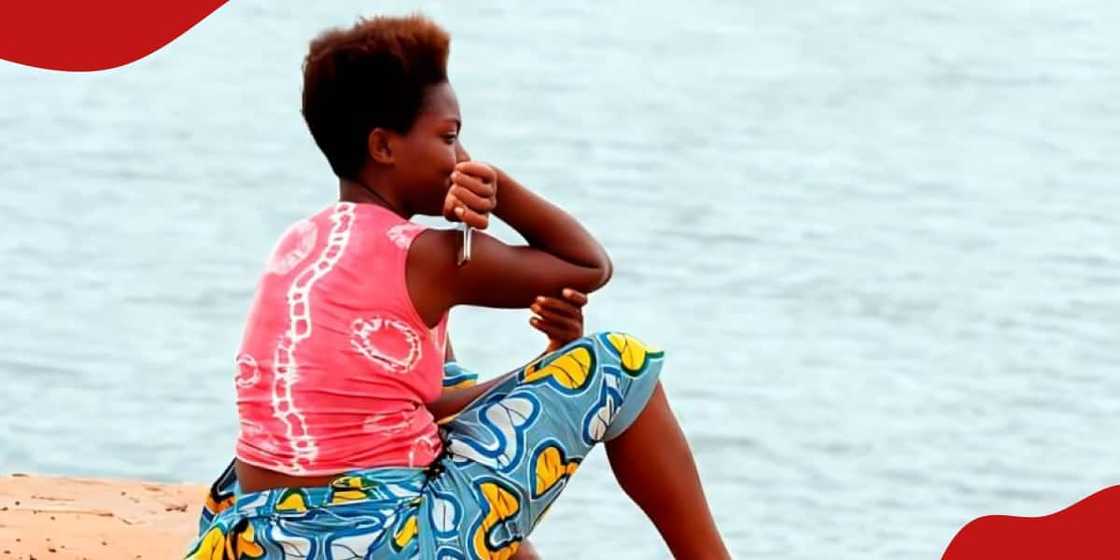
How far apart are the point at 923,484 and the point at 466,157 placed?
294 centimetres

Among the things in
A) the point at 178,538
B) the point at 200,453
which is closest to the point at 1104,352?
the point at 200,453

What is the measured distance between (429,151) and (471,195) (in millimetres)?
119

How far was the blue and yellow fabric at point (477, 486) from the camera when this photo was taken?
3.07 meters

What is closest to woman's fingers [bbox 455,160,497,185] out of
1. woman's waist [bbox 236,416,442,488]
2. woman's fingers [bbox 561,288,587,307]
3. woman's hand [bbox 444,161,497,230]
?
woman's hand [bbox 444,161,497,230]

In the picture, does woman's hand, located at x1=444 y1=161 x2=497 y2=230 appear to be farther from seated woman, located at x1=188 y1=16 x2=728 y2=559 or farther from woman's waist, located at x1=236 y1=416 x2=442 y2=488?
woman's waist, located at x1=236 y1=416 x2=442 y2=488

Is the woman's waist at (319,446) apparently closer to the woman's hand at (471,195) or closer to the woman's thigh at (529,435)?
→ the woman's thigh at (529,435)

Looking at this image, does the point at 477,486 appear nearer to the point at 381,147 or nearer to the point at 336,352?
the point at 336,352

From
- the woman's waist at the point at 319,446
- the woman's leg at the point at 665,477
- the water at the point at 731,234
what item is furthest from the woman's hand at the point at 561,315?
the water at the point at 731,234

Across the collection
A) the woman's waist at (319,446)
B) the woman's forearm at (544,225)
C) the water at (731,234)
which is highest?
the woman's forearm at (544,225)

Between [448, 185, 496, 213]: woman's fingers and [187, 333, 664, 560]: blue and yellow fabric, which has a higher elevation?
[448, 185, 496, 213]: woman's fingers

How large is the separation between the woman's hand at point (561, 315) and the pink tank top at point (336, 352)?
A: 233 millimetres

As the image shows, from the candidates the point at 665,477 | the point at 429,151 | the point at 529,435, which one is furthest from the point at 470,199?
the point at 665,477

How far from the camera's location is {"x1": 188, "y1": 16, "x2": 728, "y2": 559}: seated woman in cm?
306

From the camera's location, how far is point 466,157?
10.6 ft
